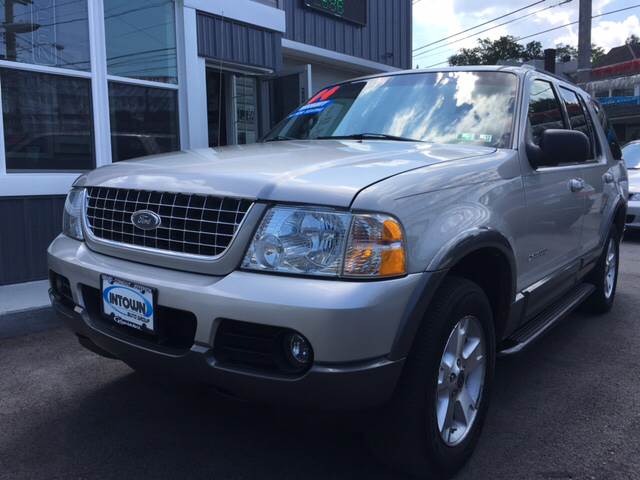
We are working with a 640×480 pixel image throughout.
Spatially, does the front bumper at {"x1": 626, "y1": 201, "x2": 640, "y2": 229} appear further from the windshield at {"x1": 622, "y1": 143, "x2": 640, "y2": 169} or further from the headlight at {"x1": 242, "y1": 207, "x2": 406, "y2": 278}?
the headlight at {"x1": 242, "y1": 207, "x2": 406, "y2": 278}

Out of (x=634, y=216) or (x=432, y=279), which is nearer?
(x=432, y=279)

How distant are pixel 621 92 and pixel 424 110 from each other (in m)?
38.8

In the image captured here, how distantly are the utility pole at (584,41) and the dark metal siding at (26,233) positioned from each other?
12.2 meters

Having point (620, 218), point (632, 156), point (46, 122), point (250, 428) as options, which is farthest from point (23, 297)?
point (632, 156)

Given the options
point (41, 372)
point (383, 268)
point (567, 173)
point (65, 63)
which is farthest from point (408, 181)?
point (65, 63)

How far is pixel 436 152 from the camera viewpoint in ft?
8.88

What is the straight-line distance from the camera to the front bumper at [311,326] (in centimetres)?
189

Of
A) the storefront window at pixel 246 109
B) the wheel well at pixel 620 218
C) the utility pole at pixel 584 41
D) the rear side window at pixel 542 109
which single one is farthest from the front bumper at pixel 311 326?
the utility pole at pixel 584 41

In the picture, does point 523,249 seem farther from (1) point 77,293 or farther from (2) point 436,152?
(1) point 77,293

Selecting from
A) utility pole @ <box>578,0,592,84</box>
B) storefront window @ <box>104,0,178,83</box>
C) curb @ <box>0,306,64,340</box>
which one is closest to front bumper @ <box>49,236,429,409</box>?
curb @ <box>0,306,64,340</box>

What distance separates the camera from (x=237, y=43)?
7.54 m

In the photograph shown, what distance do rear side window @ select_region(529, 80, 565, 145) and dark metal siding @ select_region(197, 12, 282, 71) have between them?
455 centimetres

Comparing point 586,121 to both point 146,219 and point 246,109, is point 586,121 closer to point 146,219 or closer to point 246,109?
point 146,219

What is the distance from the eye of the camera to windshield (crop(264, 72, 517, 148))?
10.1 feet
